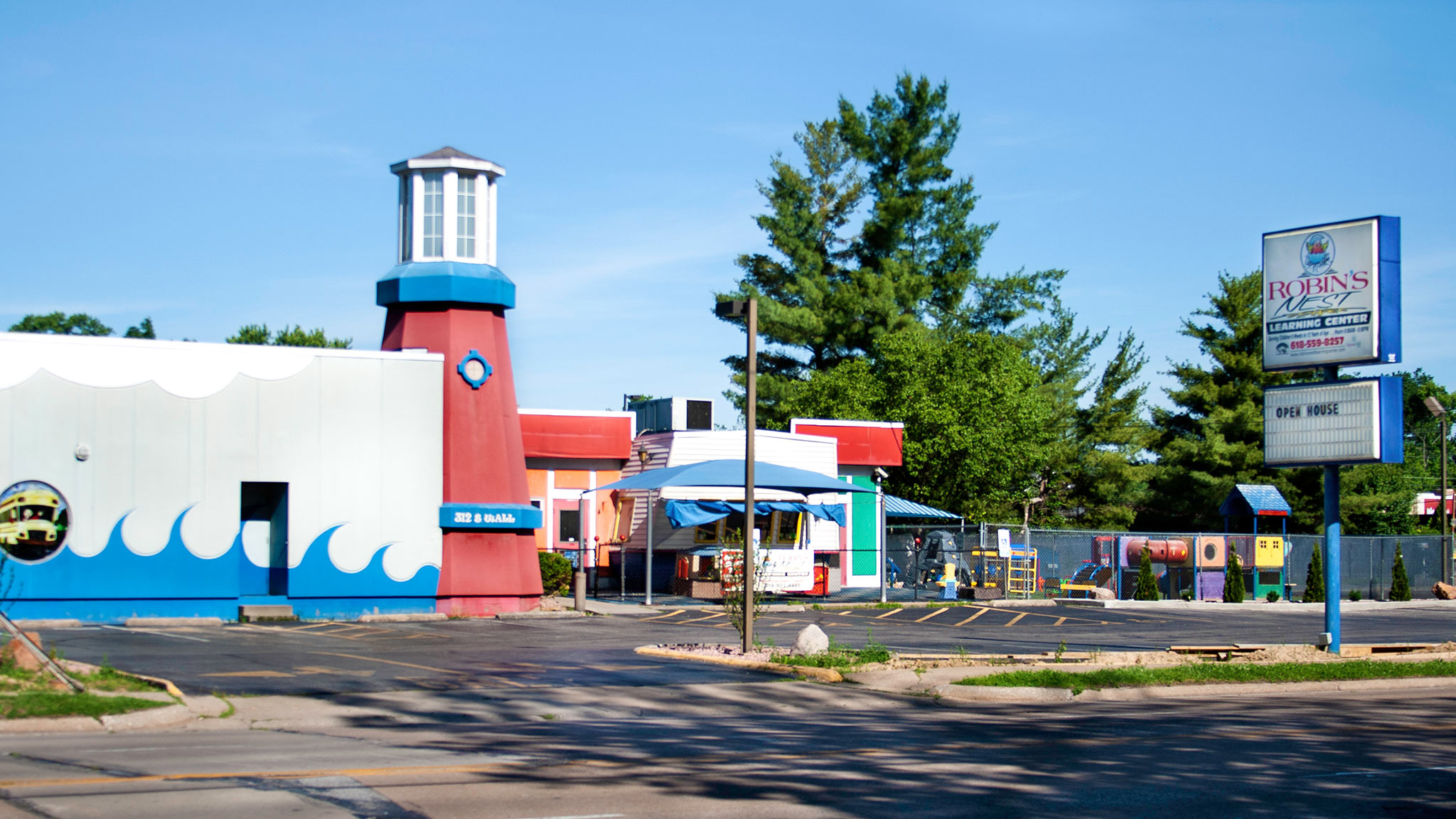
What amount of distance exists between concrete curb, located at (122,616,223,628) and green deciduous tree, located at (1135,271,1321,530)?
153 ft

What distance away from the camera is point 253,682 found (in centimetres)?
1652

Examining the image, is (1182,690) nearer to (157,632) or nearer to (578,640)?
(578,640)

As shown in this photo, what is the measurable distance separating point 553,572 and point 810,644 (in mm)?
14512

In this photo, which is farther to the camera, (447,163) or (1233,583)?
(1233,583)

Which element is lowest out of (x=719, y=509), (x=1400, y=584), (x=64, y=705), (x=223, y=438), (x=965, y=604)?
(x=965, y=604)

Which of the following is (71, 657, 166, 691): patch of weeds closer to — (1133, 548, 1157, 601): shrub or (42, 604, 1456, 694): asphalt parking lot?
(42, 604, 1456, 694): asphalt parking lot

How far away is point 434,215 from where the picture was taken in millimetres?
29859

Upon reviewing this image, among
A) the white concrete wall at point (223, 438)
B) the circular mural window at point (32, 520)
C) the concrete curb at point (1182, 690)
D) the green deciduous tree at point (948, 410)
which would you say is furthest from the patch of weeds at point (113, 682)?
the green deciduous tree at point (948, 410)

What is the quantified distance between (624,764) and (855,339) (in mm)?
54432

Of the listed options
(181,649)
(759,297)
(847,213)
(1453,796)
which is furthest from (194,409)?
(847,213)

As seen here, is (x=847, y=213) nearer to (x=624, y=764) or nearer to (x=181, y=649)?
(x=181, y=649)

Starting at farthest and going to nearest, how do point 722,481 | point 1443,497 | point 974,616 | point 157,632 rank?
point 1443,497 < point 722,481 < point 974,616 < point 157,632

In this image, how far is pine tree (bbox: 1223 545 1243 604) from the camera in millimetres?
38188

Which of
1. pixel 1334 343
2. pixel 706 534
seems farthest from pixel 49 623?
pixel 1334 343
